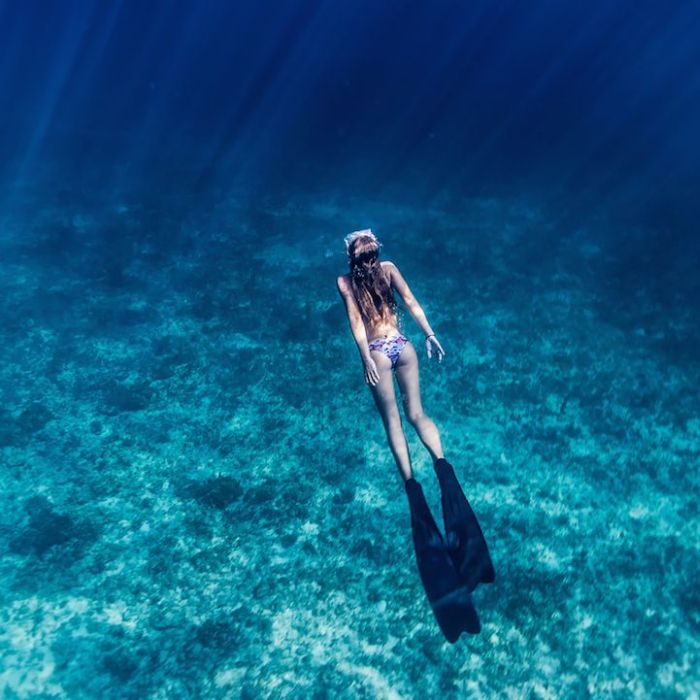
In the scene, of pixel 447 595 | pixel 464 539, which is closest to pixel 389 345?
pixel 464 539

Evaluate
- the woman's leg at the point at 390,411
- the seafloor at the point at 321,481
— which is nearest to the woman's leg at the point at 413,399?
the woman's leg at the point at 390,411

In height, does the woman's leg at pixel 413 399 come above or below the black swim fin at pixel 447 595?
above

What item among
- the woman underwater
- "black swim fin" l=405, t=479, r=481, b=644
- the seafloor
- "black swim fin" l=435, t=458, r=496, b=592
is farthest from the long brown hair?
"black swim fin" l=405, t=479, r=481, b=644

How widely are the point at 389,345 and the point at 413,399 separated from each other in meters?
0.57

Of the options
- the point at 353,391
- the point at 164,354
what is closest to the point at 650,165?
the point at 353,391

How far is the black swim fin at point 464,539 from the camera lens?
334 cm

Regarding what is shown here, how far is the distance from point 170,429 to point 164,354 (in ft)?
4.99

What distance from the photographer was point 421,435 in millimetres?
4211

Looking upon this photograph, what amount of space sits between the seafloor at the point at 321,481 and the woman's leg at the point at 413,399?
2.35 feet

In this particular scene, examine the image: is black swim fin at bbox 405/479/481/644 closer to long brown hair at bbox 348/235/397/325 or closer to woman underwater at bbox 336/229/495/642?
woman underwater at bbox 336/229/495/642

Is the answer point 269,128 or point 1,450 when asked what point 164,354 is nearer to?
point 1,450

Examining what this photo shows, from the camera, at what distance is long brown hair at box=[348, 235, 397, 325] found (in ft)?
12.7

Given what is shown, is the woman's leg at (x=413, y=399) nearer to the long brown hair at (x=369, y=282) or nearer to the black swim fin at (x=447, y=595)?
the long brown hair at (x=369, y=282)

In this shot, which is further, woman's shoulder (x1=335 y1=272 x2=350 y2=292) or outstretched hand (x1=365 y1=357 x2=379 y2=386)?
woman's shoulder (x1=335 y1=272 x2=350 y2=292)
